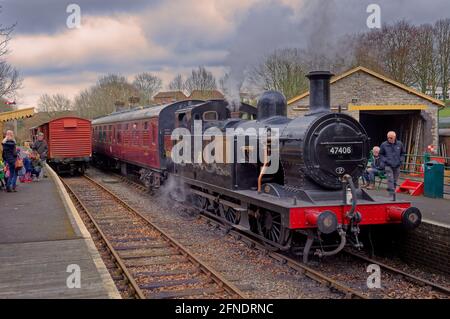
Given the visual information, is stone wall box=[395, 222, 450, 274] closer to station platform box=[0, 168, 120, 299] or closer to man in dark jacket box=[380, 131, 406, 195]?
man in dark jacket box=[380, 131, 406, 195]

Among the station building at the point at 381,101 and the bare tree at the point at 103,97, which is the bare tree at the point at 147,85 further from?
the station building at the point at 381,101

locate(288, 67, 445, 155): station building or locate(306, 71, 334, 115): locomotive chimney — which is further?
locate(288, 67, 445, 155): station building

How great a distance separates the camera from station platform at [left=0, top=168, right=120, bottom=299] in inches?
220

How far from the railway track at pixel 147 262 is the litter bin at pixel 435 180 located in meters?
6.03

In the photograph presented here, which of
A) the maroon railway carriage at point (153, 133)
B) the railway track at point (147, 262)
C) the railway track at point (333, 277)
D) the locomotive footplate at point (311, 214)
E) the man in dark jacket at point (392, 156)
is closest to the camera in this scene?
the railway track at point (333, 277)

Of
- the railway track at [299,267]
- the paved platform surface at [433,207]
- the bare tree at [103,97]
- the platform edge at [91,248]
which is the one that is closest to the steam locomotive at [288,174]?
the railway track at [299,267]

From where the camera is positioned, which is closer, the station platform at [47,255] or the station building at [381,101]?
the station platform at [47,255]

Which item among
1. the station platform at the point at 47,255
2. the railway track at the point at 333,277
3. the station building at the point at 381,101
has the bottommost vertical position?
the railway track at the point at 333,277

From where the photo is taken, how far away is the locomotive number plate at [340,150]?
24.8 ft

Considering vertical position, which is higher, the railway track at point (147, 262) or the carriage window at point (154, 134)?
the carriage window at point (154, 134)

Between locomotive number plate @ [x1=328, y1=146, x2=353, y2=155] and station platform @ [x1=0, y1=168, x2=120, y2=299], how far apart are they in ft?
12.3

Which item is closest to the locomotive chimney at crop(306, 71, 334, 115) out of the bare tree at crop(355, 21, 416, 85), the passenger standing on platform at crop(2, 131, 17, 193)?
the passenger standing on platform at crop(2, 131, 17, 193)

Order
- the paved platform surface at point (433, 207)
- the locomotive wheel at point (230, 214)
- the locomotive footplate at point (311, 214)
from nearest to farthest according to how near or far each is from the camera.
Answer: the locomotive footplate at point (311, 214)
the paved platform surface at point (433, 207)
the locomotive wheel at point (230, 214)
